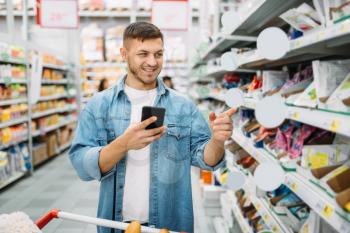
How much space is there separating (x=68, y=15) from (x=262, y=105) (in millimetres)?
5755

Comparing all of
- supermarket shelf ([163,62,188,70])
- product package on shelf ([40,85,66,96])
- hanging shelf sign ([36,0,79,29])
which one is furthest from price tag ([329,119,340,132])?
supermarket shelf ([163,62,188,70])

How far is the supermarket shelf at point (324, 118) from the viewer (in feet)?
→ 3.49

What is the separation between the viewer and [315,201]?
125 centimetres

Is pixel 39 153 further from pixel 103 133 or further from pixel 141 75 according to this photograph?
pixel 141 75

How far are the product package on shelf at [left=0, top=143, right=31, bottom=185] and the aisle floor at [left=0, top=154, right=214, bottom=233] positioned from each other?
19 cm

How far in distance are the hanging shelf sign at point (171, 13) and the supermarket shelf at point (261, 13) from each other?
13.4 ft

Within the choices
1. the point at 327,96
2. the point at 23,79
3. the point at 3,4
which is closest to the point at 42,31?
the point at 3,4

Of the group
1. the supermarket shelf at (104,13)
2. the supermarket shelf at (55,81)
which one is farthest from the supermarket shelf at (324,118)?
the supermarket shelf at (104,13)

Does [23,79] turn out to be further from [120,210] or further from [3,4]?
[120,210]

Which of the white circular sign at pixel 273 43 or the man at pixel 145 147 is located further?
the man at pixel 145 147

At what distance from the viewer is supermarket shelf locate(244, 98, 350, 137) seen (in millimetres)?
1062

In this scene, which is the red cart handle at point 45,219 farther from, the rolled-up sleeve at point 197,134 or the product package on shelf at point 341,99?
the product package on shelf at point 341,99

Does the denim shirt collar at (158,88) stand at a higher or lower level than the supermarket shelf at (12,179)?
higher

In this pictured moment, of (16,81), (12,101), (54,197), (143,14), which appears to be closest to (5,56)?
(16,81)
